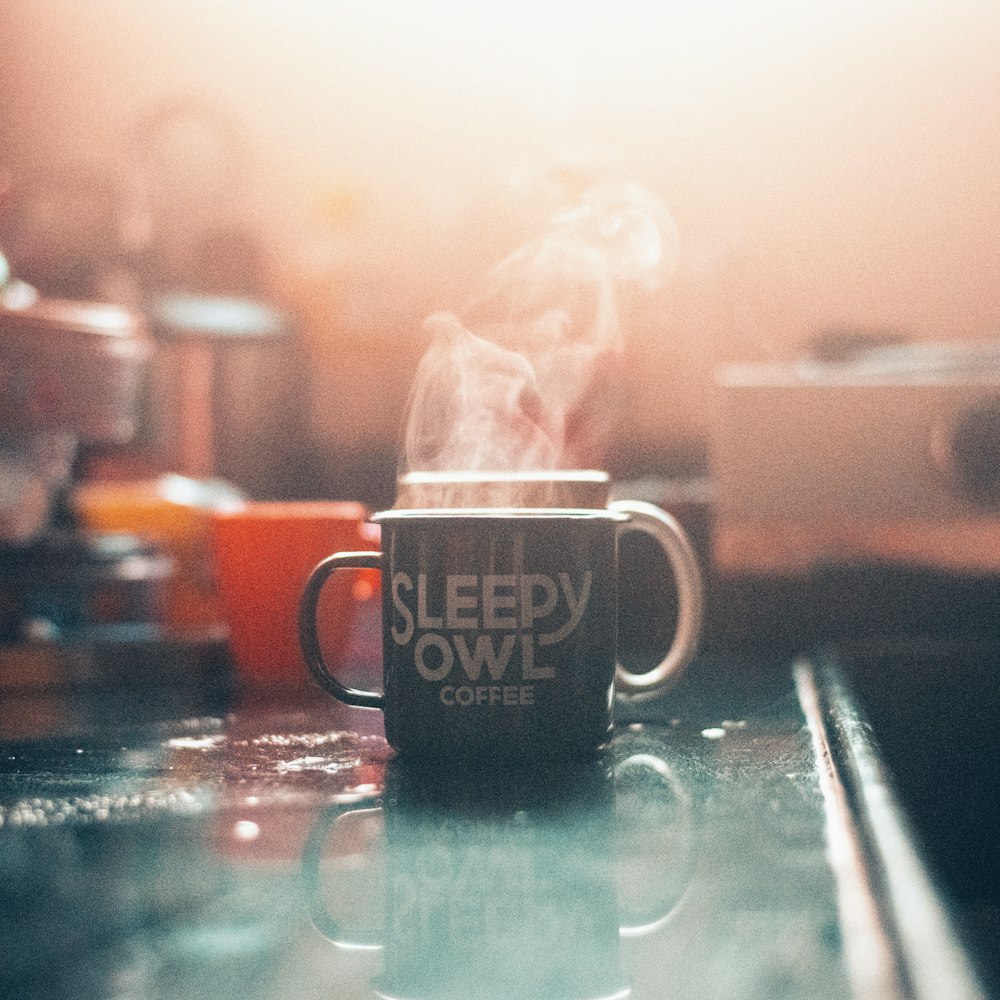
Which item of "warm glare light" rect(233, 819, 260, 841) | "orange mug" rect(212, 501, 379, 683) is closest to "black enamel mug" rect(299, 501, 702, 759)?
"warm glare light" rect(233, 819, 260, 841)

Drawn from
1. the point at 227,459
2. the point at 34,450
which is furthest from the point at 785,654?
the point at 227,459

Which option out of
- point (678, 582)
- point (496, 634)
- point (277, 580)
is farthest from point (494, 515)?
point (277, 580)

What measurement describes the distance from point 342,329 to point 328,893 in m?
1.87

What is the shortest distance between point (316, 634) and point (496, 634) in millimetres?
104

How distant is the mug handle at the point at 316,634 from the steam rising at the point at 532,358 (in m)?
0.12

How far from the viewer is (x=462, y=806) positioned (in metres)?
0.42

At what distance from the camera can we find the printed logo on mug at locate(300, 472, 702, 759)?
1.62ft

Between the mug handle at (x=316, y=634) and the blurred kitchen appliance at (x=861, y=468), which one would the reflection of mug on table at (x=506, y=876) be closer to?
the mug handle at (x=316, y=634)

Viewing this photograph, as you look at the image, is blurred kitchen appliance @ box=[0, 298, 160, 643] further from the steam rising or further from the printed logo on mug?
the printed logo on mug

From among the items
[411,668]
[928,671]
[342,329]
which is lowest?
[928,671]

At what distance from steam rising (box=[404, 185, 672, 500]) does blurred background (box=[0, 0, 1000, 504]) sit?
0.80 meters

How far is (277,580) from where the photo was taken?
74cm

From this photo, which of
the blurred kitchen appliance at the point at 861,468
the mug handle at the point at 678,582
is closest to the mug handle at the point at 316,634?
the mug handle at the point at 678,582

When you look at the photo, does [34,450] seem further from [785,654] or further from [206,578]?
[785,654]
